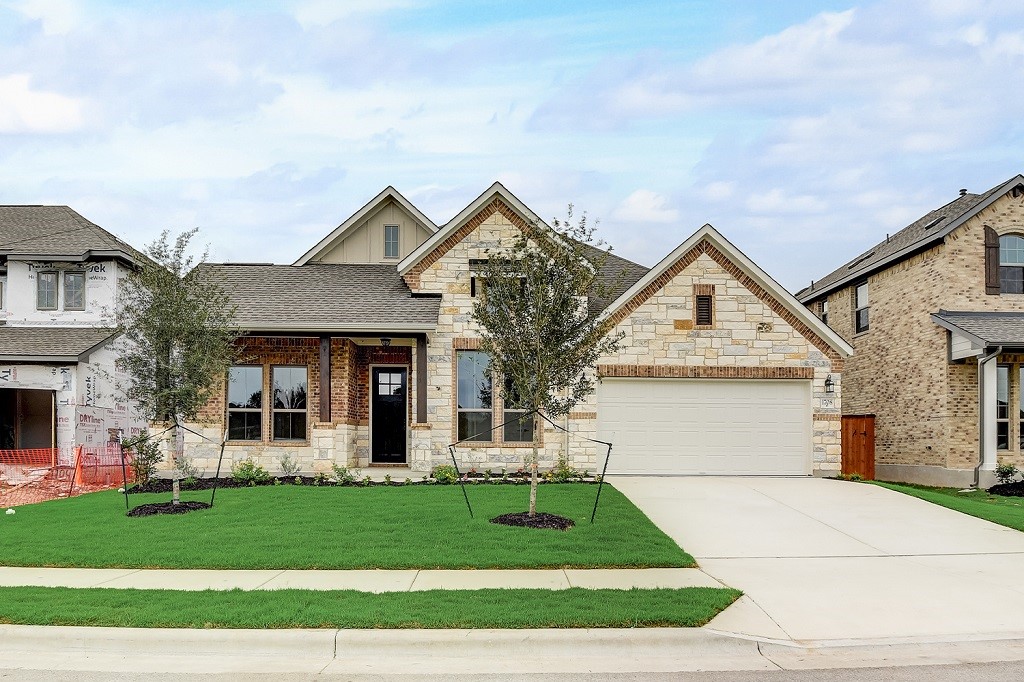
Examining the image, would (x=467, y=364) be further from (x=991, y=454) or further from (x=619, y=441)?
(x=991, y=454)

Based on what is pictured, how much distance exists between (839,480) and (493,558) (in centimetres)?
1169

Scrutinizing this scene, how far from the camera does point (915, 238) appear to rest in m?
23.3

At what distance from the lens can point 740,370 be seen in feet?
64.7

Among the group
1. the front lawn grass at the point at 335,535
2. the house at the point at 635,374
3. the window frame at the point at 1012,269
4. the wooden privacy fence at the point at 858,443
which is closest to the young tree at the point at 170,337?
the front lawn grass at the point at 335,535

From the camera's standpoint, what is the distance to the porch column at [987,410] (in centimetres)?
1995

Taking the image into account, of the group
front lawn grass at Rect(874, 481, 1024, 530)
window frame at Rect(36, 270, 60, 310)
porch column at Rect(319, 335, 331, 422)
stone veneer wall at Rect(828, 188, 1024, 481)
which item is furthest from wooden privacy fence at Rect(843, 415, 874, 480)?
window frame at Rect(36, 270, 60, 310)

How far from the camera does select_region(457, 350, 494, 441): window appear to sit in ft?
64.6

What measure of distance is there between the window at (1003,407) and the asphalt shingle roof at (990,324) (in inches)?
42.7

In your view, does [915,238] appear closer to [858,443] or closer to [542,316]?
[858,443]

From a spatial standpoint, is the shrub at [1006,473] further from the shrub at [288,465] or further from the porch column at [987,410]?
the shrub at [288,465]

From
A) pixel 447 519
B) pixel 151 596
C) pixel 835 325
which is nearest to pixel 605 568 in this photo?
pixel 447 519

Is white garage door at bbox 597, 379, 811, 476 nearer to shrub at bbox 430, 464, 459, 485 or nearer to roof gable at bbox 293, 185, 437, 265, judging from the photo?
shrub at bbox 430, 464, 459, 485

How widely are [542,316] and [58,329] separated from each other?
16284mm

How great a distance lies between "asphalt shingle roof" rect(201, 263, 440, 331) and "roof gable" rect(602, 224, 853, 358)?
485 cm
